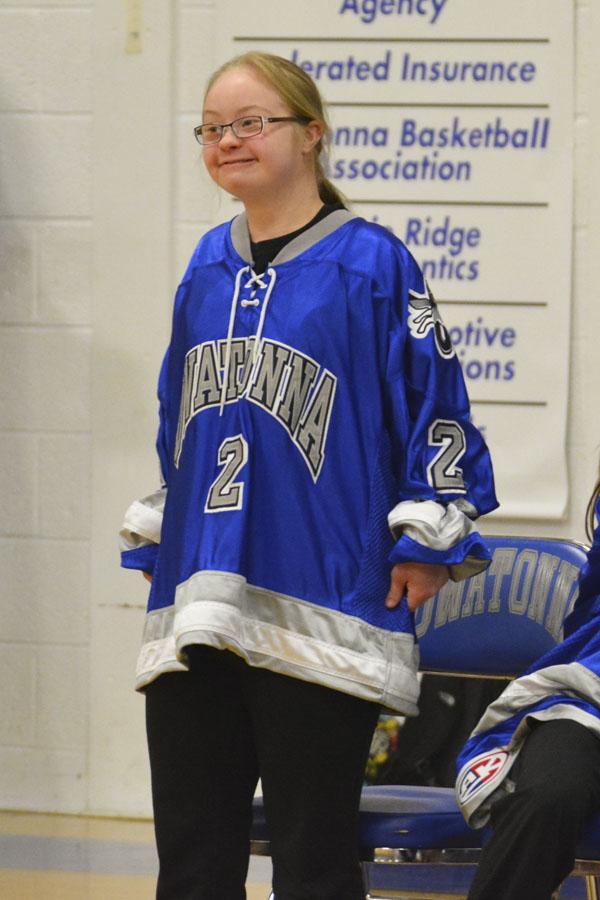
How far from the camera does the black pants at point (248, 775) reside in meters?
1.77

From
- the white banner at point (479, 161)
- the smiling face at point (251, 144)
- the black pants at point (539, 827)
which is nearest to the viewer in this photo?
the black pants at point (539, 827)

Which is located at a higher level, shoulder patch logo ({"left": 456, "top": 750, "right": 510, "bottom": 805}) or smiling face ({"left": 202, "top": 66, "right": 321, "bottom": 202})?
smiling face ({"left": 202, "top": 66, "right": 321, "bottom": 202})

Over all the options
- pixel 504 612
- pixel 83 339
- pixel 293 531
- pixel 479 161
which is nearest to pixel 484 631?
pixel 504 612

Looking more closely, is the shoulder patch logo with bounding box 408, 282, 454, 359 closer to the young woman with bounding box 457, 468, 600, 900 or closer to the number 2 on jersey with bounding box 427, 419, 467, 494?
the number 2 on jersey with bounding box 427, 419, 467, 494

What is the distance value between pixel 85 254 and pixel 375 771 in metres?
1.44

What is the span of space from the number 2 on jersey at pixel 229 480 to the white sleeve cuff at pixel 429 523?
7.8 inches

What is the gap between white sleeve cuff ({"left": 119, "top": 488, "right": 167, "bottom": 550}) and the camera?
201 centimetres

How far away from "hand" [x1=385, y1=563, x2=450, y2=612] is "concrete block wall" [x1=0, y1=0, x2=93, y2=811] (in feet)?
6.00

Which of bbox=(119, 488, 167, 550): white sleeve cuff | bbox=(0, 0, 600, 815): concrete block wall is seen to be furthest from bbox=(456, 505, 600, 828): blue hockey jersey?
bbox=(0, 0, 600, 815): concrete block wall

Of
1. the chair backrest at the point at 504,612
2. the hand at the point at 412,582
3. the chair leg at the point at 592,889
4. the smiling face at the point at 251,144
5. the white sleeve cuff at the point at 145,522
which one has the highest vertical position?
the smiling face at the point at 251,144

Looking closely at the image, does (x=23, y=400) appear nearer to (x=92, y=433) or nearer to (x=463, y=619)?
(x=92, y=433)

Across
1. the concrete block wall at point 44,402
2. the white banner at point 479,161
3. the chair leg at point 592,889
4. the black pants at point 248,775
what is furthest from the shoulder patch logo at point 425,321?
the concrete block wall at point 44,402

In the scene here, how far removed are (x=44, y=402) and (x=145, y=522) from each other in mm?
1621

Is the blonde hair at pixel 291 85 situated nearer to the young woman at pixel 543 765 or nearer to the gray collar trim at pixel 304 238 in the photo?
the gray collar trim at pixel 304 238
